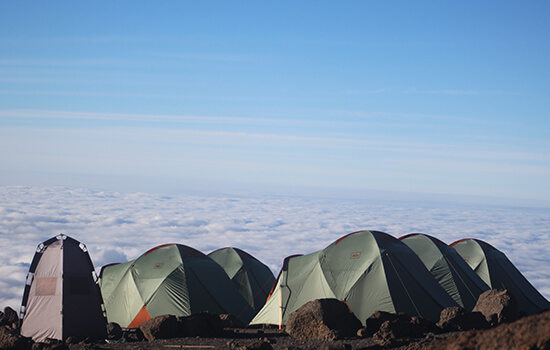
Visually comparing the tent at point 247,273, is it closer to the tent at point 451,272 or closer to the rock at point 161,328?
the tent at point 451,272

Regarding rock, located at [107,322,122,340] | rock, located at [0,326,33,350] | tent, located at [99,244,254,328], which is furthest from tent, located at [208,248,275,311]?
rock, located at [0,326,33,350]

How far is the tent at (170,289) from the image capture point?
23.4m

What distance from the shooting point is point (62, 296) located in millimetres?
19766

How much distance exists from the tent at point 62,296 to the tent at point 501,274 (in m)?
18.3

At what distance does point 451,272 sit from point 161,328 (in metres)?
12.3

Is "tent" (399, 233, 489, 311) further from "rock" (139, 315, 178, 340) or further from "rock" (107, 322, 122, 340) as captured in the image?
"rock" (107, 322, 122, 340)

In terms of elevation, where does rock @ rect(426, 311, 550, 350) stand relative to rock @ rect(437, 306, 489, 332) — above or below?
above

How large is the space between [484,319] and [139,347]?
11240mm

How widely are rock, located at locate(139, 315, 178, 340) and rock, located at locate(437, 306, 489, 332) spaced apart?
28.5 ft

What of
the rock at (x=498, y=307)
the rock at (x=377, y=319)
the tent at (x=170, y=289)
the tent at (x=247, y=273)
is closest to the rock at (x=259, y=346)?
the rock at (x=377, y=319)

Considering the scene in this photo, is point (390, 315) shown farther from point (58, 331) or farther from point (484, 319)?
point (58, 331)

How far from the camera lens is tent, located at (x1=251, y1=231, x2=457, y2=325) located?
21250 millimetres

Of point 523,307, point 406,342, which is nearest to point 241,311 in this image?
point 406,342

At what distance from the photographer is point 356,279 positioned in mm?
21562
